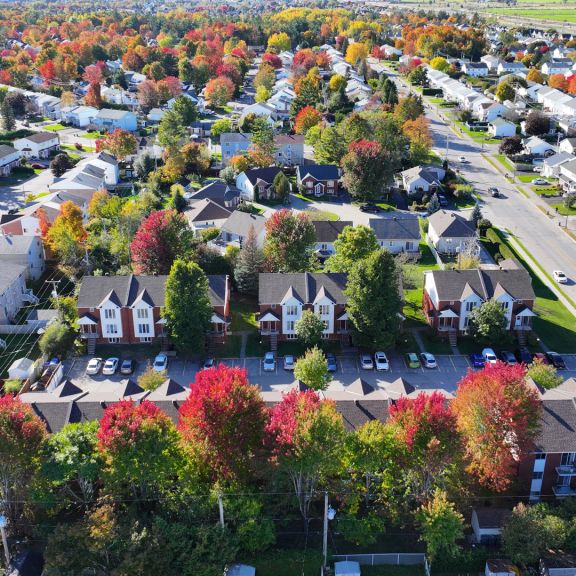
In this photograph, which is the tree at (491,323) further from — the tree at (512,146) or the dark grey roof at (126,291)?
the tree at (512,146)

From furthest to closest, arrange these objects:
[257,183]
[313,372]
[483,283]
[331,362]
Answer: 1. [257,183]
2. [483,283]
3. [331,362]
4. [313,372]

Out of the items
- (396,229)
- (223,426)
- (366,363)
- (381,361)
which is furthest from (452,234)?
(223,426)

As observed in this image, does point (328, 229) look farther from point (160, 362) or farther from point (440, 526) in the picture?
point (440, 526)

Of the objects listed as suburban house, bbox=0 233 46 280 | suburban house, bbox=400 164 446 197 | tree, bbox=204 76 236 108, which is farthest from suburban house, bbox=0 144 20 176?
suburban house, bbox=400 164 446 197

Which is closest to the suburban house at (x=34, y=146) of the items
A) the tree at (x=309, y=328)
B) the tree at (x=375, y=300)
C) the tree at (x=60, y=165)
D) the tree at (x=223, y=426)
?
the tree at (x=60, y=165)

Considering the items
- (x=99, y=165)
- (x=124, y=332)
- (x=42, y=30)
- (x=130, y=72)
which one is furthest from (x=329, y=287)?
(x=42, y=30)
